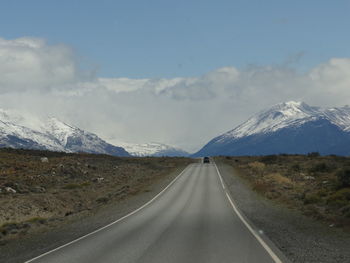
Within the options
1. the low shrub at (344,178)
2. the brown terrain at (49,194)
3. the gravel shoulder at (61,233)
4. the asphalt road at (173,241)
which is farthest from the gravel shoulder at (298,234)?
the brown terrain at (49,194)

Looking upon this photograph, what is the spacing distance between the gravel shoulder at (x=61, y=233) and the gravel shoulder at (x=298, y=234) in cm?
736

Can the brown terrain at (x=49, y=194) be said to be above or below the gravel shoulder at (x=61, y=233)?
above

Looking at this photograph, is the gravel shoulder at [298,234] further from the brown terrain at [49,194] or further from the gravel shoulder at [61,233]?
the brown terrain at [49,194]

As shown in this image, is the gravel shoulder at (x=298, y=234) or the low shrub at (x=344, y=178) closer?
the gravel shoulder at (x=298, y=234)

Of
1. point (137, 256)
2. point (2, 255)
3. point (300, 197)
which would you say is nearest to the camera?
point (137, 256)

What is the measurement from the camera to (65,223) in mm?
22734

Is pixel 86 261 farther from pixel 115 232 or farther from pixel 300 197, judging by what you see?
pixel 300 197

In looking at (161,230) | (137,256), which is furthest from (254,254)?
(161,230)

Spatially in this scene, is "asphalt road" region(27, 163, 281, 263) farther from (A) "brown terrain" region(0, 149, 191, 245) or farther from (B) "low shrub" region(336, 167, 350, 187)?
(B) "low shrub" region(336, 167, 350, 187)

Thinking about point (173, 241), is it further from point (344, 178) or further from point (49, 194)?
point (49, 194)

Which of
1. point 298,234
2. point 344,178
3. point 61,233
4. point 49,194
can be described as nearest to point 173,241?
point 298,234

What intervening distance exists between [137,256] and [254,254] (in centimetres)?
332

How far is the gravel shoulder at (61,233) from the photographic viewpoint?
47.4 ft

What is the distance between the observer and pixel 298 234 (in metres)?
16.5
